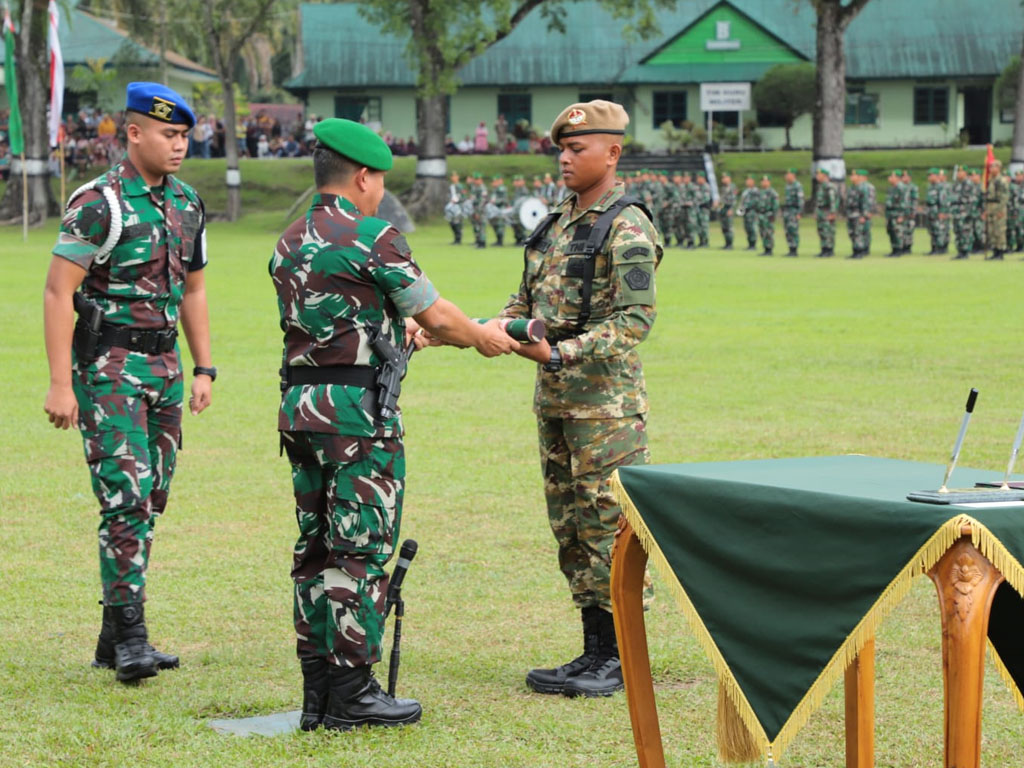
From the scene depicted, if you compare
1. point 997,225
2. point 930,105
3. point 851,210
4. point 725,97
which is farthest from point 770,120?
point 997,225

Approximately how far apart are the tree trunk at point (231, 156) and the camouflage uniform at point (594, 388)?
40566mm

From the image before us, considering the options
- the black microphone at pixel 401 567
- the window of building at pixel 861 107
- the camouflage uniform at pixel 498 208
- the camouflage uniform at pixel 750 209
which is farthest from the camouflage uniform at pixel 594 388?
the window of building at pixel 861 107

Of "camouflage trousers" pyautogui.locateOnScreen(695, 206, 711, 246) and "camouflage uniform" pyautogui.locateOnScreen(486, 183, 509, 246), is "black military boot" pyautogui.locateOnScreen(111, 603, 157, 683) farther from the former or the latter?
"camouflage trousers" pyautogui.locateOnScreen(695, 206, 711, 246)

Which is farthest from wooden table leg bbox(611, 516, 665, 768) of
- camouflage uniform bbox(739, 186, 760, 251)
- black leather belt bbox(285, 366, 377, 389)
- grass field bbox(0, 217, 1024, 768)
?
camouflage uniform bbox(739, 186, 760, 251)

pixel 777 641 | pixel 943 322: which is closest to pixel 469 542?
pixel 777 641

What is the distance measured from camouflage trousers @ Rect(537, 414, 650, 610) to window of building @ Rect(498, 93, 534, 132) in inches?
2196

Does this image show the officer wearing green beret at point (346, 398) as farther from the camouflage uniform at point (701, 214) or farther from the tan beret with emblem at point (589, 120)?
the camouflage uniform at point (701, 214)

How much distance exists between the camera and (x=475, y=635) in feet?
20.5

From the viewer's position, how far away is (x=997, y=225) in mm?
31641

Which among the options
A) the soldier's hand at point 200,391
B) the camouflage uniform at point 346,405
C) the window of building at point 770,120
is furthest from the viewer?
the window of building at point 770,120

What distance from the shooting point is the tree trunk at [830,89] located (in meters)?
42.2

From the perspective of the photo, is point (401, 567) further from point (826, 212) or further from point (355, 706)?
point (826, 212)

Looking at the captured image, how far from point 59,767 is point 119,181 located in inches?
89.0

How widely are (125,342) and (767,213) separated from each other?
2955 cm
